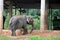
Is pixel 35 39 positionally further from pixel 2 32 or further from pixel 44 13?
pixel 44 13

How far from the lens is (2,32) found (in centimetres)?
1447

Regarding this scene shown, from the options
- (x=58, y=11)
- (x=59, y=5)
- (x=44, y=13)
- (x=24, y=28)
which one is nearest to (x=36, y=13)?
(x=58, y=11)

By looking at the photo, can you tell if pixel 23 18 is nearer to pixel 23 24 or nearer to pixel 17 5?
pixel 23 24

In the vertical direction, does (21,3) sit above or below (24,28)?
above

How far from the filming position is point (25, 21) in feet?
45.9

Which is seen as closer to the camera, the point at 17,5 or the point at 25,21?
the point at 25,21

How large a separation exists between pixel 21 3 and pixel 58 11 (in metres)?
8.54

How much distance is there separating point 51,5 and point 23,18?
911cm

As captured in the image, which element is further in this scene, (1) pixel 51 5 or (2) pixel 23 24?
(1) pixel 51 5

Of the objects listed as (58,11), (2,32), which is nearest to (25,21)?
(2,32)

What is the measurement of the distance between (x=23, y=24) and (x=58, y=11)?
1712cm

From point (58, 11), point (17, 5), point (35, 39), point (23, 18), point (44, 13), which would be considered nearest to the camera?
point (35, 39)

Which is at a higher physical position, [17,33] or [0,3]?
[0,3]

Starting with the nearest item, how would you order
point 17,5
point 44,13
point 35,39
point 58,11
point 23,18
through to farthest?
point 35,39 < point 23,18 < point 44,13 < point 17,5 < point 58,11
